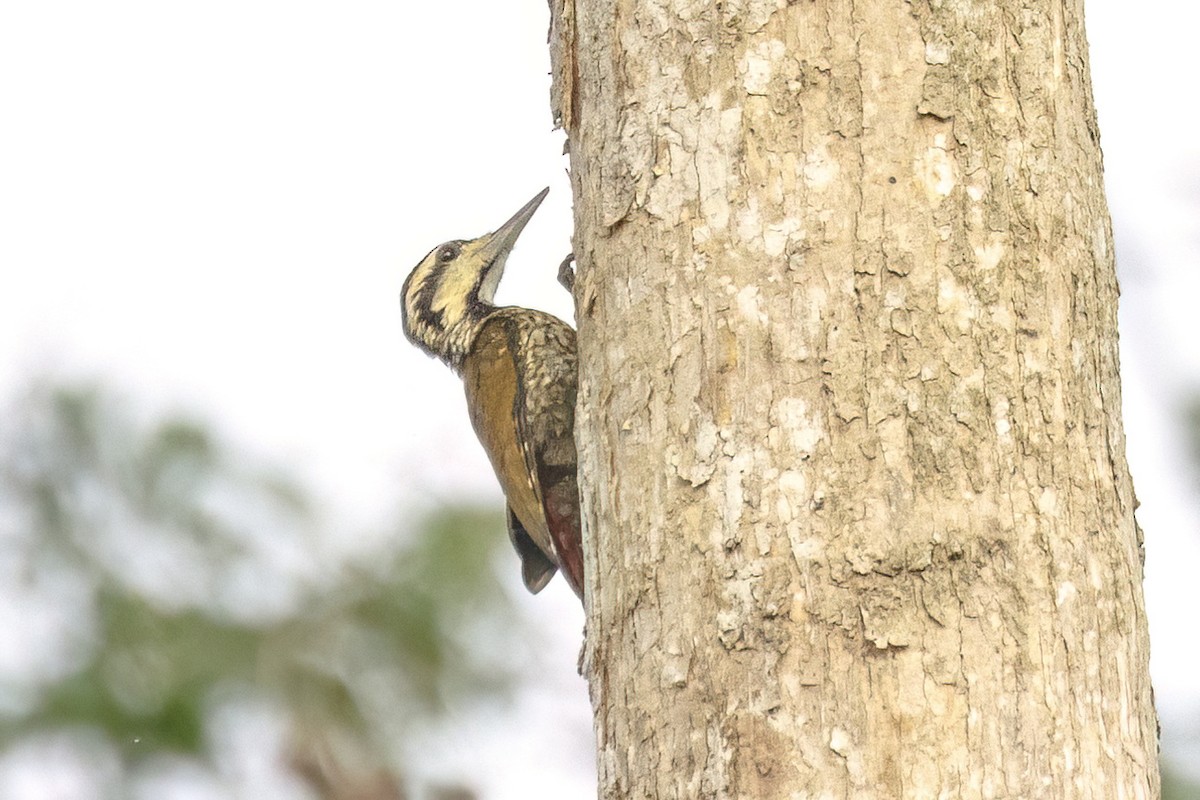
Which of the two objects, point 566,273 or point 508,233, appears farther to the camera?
point 508,233

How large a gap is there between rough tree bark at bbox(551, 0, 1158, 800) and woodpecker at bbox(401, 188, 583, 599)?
1.48 meters

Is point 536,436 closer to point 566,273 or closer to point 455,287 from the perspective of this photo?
point 566,273

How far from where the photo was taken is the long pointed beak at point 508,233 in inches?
191

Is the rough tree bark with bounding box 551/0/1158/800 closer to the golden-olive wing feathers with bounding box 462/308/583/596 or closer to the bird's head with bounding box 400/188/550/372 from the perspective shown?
the golden-olive wing feathers with bounding box 462/308/583/596

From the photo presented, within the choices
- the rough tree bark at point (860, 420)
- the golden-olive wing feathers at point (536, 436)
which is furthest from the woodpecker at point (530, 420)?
the rough tree bark at point (860, 420)

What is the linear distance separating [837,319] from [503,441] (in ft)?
7.01

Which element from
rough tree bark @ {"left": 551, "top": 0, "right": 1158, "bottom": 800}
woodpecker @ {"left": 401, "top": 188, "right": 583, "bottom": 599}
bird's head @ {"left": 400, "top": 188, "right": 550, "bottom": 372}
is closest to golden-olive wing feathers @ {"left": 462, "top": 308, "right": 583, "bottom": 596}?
woodpecker @ {"left": 401, "top": 188, "right": 583, "bottom": 599}

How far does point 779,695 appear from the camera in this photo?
76.4 inches

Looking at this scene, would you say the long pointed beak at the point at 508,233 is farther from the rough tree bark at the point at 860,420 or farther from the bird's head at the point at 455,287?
the rough tree bark at the point at 860,420

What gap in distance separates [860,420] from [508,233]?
2.98m

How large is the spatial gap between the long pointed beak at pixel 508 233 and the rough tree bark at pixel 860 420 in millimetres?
2405

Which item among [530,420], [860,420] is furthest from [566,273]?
[860,420]

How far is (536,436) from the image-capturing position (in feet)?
13.3

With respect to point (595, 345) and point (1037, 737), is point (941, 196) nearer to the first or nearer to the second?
point (595, 345)
